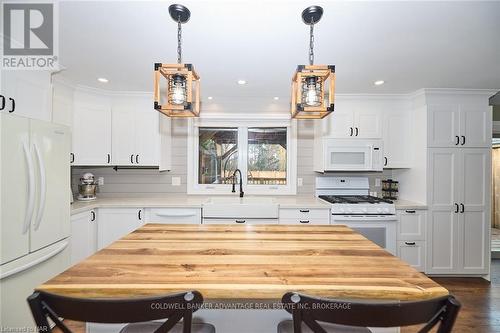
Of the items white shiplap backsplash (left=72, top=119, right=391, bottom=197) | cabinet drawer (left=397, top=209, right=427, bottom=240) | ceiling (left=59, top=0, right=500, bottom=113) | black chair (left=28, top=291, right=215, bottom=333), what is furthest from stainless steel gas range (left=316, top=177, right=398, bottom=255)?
black chair (left=28, top=291, right=215, bottom=333)

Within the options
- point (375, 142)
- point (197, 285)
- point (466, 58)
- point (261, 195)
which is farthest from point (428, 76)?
point (197, 285)

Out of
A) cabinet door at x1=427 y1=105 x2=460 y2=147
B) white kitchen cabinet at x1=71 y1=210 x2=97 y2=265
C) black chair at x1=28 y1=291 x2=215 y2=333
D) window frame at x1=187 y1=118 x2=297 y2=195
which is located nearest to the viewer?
black chair at x1=28 y1=291 x2=215 y2=333

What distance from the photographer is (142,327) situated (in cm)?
98

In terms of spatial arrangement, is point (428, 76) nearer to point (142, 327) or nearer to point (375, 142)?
point (375, 142)

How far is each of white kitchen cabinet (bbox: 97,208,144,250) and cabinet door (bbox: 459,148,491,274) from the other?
3.91m

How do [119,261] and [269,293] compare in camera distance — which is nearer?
[269,293]

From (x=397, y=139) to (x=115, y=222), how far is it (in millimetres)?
3723

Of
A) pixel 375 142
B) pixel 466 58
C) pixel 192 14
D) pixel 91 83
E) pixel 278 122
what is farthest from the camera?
pixel 278 122

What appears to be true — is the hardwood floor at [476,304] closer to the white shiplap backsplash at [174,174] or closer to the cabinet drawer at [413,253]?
the cabinet drawer at [413,253]

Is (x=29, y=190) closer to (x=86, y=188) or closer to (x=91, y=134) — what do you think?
(x=91, y=134)

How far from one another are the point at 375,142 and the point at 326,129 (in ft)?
2.14

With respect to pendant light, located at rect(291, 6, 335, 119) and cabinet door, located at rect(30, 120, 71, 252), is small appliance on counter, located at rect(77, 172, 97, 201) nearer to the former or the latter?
cabinet door, located at rect(30, 120, 71, 252)

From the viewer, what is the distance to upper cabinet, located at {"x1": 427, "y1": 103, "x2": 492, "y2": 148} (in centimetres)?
275

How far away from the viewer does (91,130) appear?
2832 mm
